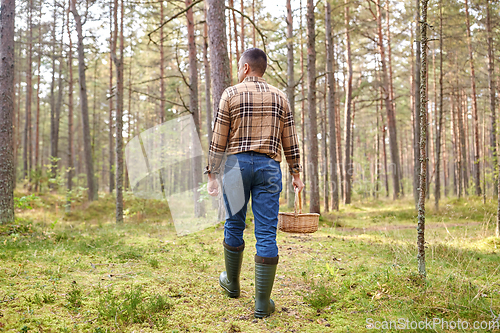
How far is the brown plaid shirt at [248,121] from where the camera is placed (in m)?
2.81

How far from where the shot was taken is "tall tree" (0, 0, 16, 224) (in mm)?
6137

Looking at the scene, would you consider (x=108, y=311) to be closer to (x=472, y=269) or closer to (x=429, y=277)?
(x=429, y=277)

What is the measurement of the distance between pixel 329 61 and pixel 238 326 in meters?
12.0

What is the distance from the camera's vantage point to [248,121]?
9.23 ft

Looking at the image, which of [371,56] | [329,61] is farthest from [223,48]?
[371,56]

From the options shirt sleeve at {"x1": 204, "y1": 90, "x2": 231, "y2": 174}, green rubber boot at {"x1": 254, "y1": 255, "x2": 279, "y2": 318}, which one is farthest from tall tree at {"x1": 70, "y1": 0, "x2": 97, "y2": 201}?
green rubber boot at {"x1": 254, "y1": 255, "x2": 279, "y2": 318}

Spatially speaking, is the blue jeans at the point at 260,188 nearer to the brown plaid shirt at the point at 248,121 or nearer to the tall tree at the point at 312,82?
the brown plaid shirt at the point at 248,121

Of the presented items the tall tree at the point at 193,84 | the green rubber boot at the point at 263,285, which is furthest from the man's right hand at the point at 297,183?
the tall tree at the point at 193,84

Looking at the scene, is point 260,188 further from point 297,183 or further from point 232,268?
point 232,268

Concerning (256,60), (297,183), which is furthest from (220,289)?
(256,60)

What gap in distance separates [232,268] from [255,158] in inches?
45.7

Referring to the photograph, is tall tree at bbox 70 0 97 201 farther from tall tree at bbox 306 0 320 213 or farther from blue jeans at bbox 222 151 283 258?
blue jeans at bbox 222 151 283 258

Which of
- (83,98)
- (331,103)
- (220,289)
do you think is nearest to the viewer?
(220,289)

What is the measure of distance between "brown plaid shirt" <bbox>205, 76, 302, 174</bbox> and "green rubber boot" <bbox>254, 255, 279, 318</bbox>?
0.98 m
